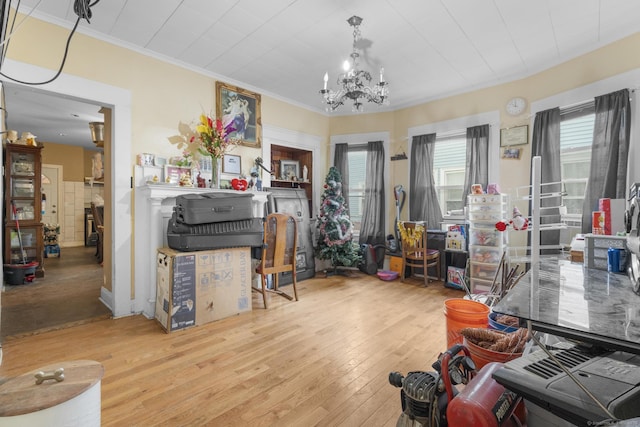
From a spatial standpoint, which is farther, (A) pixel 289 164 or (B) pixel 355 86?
(A) pixel 289 164

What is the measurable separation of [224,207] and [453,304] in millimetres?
2092

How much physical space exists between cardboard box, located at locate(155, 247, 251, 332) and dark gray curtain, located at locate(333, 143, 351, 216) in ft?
7.86

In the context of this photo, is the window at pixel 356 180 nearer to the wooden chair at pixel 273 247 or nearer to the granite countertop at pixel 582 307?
the wooden chair at pixel 273 247

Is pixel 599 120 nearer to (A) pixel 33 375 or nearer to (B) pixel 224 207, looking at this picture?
(B) pixel 224 207

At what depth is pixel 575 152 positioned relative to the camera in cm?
322

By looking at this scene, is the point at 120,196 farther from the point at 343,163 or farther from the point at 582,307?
the point at 582,307

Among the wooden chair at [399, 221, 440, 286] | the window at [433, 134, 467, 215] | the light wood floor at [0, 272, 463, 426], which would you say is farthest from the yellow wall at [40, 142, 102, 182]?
the window at [433, 134, 467, 215]

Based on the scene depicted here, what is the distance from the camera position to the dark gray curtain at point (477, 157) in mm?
3904

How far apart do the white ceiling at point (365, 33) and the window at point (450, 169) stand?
0.85 m

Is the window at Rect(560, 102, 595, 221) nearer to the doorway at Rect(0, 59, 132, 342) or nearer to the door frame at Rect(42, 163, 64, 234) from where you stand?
the doorway at Rect(0, 59, 132, 342)

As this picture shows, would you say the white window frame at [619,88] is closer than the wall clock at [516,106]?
Yes

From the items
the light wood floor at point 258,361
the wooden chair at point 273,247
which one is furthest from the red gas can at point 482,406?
the wooden chair at point 273,247

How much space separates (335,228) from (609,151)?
3153 mm

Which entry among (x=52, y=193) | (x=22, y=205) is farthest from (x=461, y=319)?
(x=52, y=193)
